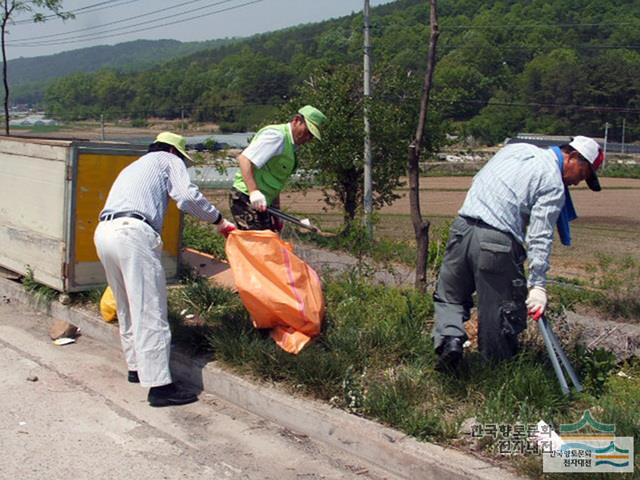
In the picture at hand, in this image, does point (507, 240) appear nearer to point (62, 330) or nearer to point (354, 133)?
point (62, 330)

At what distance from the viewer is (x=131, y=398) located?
5.29 metres

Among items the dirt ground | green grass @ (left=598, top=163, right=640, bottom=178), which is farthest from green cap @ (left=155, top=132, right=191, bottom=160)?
green grass @ (left=598, top=163, right=640, bottom=178)

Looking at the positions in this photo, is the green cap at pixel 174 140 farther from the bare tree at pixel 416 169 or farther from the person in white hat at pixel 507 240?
the person in white hat at pixel 507 240

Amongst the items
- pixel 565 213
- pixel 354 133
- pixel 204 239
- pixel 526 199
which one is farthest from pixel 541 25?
pixel 526 199

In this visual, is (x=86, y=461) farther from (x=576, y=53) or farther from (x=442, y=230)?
(x=576, y=53)

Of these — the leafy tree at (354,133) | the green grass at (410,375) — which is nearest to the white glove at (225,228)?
the green grass at (410,375)

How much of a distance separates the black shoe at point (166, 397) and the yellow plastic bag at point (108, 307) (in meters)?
1.33

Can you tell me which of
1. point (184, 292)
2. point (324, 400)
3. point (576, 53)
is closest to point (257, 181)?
point (184, 292)

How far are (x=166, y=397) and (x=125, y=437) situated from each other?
59 centimetres

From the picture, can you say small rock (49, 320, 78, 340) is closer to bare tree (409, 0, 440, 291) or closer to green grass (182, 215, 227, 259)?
green grass (182, 215, 227, 259)

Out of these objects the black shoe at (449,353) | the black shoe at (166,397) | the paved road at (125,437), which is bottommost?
the paved road at (125,437)

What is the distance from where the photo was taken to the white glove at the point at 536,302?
4410 mm

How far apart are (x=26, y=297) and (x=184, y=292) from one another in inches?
68.1

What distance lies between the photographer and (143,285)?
5191 millimetres
